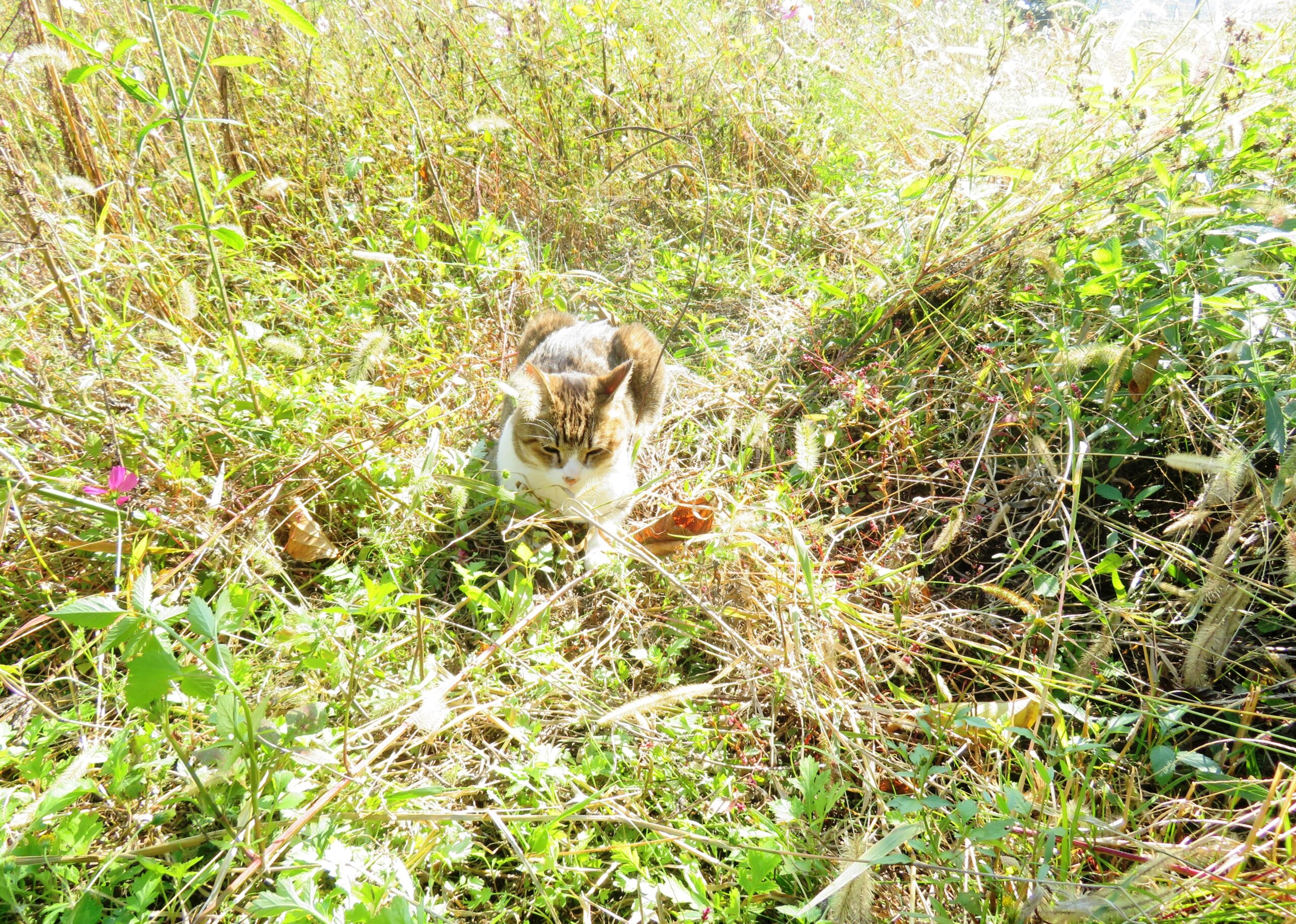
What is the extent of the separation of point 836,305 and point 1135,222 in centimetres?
107

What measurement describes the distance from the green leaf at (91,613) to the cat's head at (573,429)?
1.43 m

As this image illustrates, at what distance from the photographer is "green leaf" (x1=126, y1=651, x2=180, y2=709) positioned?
0.95 m

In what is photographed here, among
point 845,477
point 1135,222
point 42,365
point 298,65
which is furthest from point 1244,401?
point 298,65

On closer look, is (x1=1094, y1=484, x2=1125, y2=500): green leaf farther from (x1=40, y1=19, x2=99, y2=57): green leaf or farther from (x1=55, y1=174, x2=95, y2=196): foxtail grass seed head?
(x1=55, y1=174, x2=95, y2=196): foxtail grass seed head

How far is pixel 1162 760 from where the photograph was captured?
5.09ft

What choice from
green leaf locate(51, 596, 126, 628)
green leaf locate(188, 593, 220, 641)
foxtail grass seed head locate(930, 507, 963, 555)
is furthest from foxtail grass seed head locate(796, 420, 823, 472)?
green leaf locate(51, 596, 126, 628)

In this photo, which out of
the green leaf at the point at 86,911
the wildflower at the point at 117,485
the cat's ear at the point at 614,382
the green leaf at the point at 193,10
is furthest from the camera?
the cat's ear at the point at 614,382

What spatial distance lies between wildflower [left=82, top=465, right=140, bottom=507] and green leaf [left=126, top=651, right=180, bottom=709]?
0.91 m

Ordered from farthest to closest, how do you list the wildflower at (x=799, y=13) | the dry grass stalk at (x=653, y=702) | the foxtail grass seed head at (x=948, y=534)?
1. the wildflower at (x=799, y=13)
2. the foxtail grass seed head at (x=948, y=534)
3. the dry grass stalk at (x=653, y=702)

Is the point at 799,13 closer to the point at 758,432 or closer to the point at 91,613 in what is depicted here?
the point at 758,432

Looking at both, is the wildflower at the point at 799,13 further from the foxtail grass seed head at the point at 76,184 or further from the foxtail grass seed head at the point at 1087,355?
the foxtail grass seed head at the point at 76,184

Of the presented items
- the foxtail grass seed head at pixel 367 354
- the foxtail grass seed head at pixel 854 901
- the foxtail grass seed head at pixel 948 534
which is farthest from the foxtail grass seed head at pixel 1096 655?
the foxtail grass seed head at pixel 367 354

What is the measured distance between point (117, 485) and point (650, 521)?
1.51m

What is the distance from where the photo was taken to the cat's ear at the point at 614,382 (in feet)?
7.66
